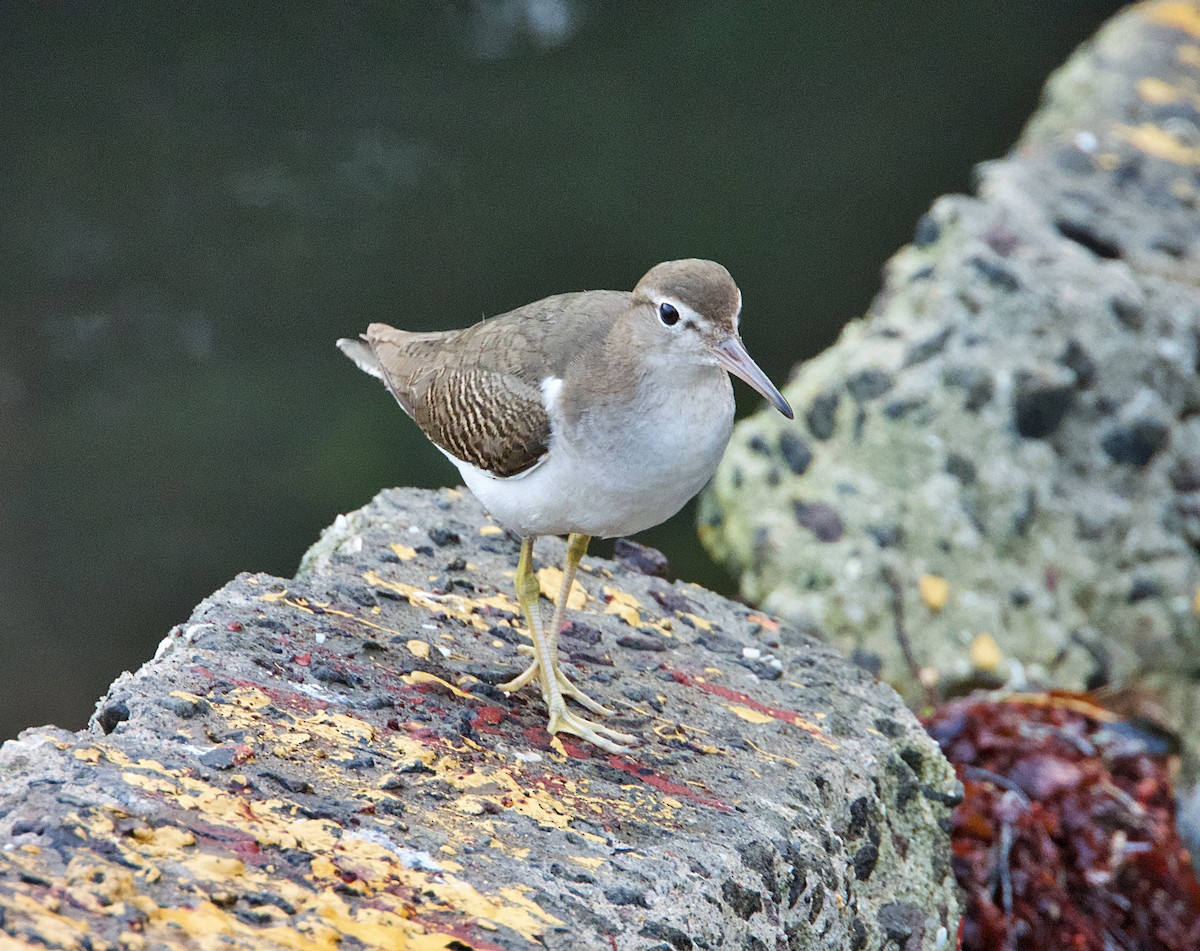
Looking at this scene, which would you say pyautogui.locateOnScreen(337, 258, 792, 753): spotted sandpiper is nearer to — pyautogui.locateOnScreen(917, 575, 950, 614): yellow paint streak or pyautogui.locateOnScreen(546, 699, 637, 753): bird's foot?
pyautogui.locateOnScreen(546, 699, 637, 753): bird's foot

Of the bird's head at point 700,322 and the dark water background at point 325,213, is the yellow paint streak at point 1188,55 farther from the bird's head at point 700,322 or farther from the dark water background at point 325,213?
the bird's head at point 700,322

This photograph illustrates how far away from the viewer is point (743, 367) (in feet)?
9.98

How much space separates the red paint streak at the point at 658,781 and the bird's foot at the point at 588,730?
4 centimetres

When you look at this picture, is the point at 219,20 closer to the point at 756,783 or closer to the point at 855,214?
the point at 855,214

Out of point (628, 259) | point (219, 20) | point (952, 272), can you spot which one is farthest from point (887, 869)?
point (219, 20)

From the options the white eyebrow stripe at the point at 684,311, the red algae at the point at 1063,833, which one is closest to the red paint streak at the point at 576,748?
the white eyebrow stripe at the point at 684,311

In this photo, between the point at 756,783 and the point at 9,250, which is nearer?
the point at 756,783

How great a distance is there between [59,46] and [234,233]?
140 centimetres

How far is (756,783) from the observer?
2977 mm

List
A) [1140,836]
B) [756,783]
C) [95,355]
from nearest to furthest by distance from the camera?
[756,783], [1140,836], [95,355]

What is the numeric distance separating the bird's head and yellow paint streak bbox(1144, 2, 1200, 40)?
5039 millimetres

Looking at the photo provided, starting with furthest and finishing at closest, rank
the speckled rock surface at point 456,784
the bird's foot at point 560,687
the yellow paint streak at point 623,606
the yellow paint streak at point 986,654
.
→ the yellow paint streak at point 986,654
the yellow paint streak at point 623,606
the bird's foot at point 560,687
the speckled rock surface at point 456,784

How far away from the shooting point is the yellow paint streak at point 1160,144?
19.3 ft

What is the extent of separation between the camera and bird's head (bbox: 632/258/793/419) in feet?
9.97
